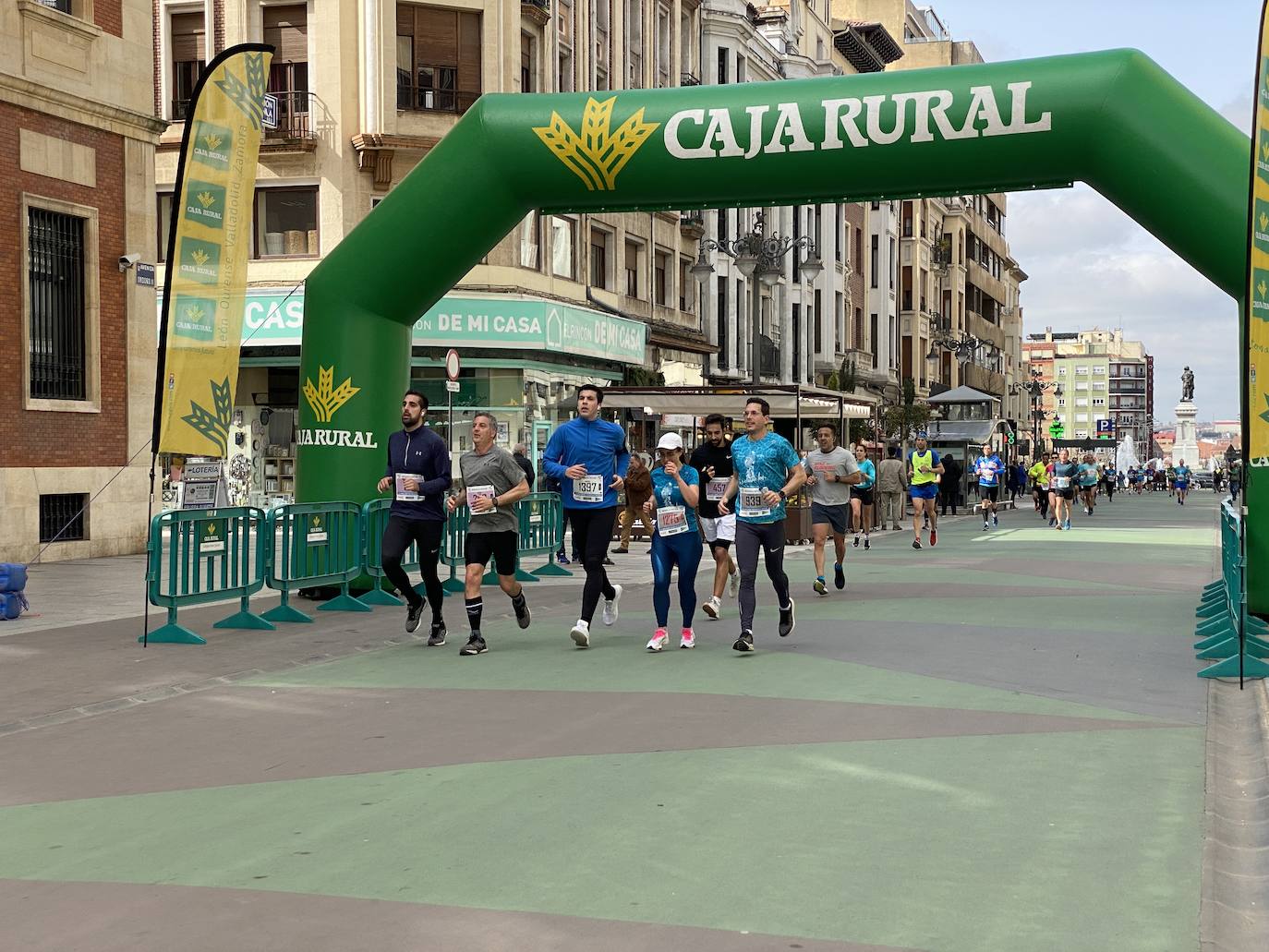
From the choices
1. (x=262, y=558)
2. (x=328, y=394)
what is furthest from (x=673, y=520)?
(x=328, y=394)

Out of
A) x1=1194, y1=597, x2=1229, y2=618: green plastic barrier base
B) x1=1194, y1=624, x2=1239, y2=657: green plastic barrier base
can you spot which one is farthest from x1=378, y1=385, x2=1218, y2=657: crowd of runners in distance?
x1=1194, y1=597, x2=1229, y2=618: green plastic barrier base

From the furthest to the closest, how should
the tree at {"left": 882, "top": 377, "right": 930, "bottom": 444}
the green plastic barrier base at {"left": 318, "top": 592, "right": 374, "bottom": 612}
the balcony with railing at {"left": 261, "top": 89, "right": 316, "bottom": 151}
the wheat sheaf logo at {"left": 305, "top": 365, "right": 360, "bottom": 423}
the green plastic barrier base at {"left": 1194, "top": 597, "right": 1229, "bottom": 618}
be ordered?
the tree at {"left": 882, "top": 377, "right": 930, "bottom": 444}, the balcony with railing at {"left": 261, "top": 89, "right": 316, "bottom": 151}, the wheat sheaf logo at {"left": 305, "top": 365, "right": 360, "bottom": 423}, the green plastic barrier base at {"left": 318, "top": 592, "right": 374, "bottom": 612}, the green plastic barrier base at {"left": 1194, "top": 597, "right": 1229, "bottom": 618}

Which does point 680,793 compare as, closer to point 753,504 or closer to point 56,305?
point 753,504

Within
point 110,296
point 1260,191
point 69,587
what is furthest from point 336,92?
point 1260,191

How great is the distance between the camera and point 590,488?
39.0 ft

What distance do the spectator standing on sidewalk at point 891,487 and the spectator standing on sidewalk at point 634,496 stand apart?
24.9 ft

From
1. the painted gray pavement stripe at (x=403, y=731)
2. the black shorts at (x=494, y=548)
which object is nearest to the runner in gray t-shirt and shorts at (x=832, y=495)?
the black shorts at (x=494, y=548)

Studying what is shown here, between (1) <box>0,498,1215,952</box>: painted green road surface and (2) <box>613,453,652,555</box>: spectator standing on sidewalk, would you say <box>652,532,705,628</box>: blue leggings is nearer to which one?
(1) <box>0,498,1215,952</box>: painted green road surface

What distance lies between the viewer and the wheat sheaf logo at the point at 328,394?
49.7ft

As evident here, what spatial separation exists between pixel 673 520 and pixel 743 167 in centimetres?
376

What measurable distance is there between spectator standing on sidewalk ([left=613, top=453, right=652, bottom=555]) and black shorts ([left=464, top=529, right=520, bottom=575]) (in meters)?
9.07

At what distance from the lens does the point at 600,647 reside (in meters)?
11.7

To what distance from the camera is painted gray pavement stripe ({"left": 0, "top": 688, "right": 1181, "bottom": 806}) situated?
7.16 m

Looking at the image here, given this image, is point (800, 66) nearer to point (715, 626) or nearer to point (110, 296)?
point (110, 296)
